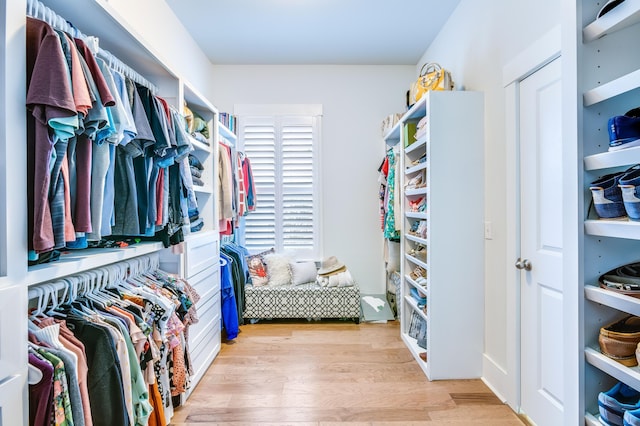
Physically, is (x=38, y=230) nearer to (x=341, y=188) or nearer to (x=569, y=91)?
(x=569, y=91)

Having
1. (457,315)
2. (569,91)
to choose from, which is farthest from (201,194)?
(569,91)

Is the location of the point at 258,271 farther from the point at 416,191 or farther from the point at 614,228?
the point at 614,228

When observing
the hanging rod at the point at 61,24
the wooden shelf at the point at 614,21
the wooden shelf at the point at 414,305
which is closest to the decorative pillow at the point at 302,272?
the wooden shelf at the point at 414,305

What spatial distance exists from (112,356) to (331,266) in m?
2.76

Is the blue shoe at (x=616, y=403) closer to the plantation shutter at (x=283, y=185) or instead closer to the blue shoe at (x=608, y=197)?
the blue shoe at (x=608, y=197)

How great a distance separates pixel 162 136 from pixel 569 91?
5.19 feet

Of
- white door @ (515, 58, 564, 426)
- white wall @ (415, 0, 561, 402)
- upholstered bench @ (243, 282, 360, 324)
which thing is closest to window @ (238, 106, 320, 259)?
upholstered bench @ (243, 282, 360, 324)

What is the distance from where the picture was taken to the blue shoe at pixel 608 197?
2.95 ft

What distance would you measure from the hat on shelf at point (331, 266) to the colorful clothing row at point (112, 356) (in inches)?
76.7

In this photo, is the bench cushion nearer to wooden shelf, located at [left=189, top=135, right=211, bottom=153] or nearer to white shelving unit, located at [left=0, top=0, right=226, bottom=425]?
white shelving unit, located at [left=0, top=0, right=226, bottom=425]

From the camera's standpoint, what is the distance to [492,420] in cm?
196

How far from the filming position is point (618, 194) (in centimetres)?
90

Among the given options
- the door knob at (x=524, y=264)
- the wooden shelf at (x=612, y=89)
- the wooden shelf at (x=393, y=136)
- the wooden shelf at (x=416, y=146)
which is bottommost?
the door knob at (x=524, y=264)

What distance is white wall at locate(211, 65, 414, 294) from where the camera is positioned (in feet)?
13.2
